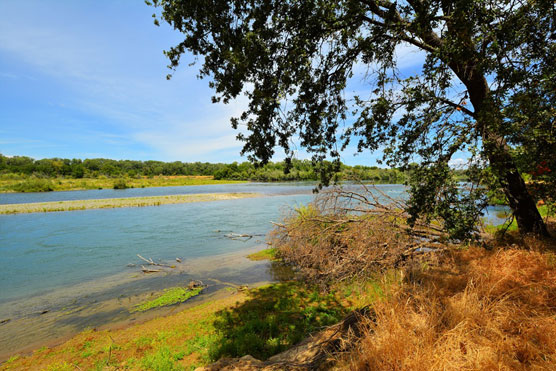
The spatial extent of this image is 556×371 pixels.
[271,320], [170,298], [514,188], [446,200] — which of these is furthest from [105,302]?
[514,188]

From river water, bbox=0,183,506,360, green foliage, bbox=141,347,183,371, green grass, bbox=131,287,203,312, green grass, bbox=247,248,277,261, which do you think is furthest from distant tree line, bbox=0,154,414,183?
green foliage, bbox=141,347,183,371

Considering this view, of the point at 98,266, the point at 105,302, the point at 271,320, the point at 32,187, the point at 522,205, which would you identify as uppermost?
the point at 522,205

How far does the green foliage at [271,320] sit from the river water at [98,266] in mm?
2717

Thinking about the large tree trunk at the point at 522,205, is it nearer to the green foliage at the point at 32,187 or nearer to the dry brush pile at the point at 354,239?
the dry brush pile at the point at 354,239

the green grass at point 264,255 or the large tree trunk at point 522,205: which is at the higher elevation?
the large tree trunk at point 522,205

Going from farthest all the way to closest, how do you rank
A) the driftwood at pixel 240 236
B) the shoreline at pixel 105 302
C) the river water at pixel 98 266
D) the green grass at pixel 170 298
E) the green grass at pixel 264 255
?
the driftwood at pixel 240 236 < the green grass at pixel 264 255 < the green grass at pixel 170 298 < the river water at pixel 98 266 < the shoreline at pixel 105 302

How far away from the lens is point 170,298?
390 inches

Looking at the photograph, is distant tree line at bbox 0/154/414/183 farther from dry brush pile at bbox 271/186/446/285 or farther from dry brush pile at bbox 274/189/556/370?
dry brush pile at bbox 274/189/556/370

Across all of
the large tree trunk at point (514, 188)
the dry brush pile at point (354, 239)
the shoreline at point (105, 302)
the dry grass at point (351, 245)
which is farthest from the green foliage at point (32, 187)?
the large tree trunk at point (514, 188)

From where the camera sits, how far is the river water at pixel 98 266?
29.6 ft

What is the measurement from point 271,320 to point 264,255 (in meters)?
8.11

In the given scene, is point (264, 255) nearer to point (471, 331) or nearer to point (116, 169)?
point (471, 331)

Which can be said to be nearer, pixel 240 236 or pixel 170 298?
pixel 170 298

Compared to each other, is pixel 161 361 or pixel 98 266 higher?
pixel 161 361
